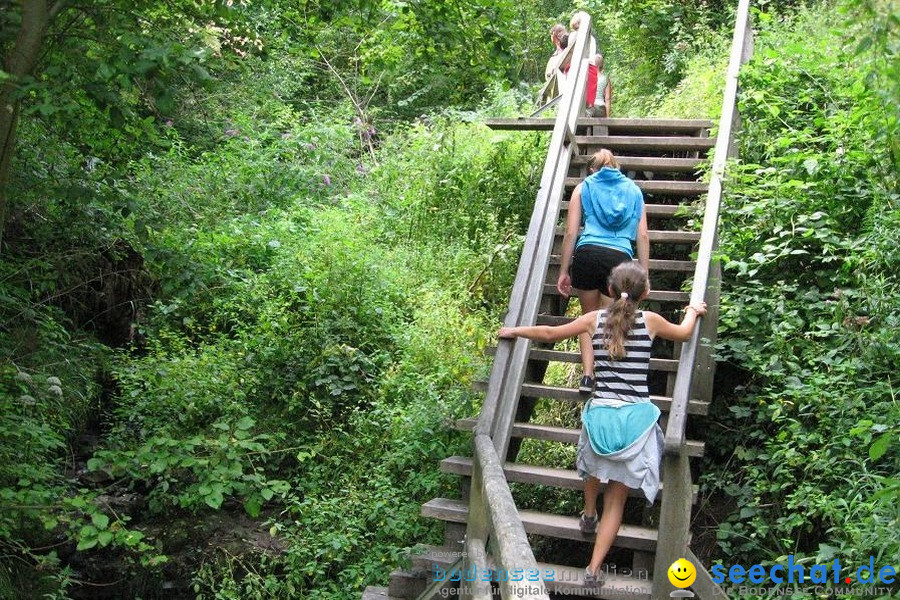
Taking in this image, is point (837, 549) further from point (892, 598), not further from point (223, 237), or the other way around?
point (223, 237)

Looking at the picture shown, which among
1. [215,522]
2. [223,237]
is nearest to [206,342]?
[223,237]

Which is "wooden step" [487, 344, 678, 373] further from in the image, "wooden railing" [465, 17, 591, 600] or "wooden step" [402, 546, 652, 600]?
"wooden step" [402, 546, 652, 600]

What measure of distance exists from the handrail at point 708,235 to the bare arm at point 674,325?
7cm

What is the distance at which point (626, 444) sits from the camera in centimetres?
452

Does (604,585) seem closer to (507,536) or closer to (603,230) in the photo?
(507,536)

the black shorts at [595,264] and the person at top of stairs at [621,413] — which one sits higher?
the black shorts at [595,264]

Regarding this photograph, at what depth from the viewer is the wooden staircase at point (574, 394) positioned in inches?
167

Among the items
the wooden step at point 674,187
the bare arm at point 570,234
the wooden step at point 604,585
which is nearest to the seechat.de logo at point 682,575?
the wooden step at point 604,585

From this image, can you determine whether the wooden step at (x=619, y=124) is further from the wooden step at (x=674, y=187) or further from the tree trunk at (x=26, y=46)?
the tree trunk at (x=26, y=46)

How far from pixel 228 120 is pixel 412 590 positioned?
9556mm

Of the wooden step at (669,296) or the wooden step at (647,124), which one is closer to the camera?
the wooden step at (669,296)

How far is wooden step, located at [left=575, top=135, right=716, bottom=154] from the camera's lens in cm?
770

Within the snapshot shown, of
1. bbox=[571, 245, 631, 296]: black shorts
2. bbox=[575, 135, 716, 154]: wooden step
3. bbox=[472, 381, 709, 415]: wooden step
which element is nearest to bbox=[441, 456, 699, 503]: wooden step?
bbox=[472, 381, 709, 415]: wooden step

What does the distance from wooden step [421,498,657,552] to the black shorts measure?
60.4 inches
